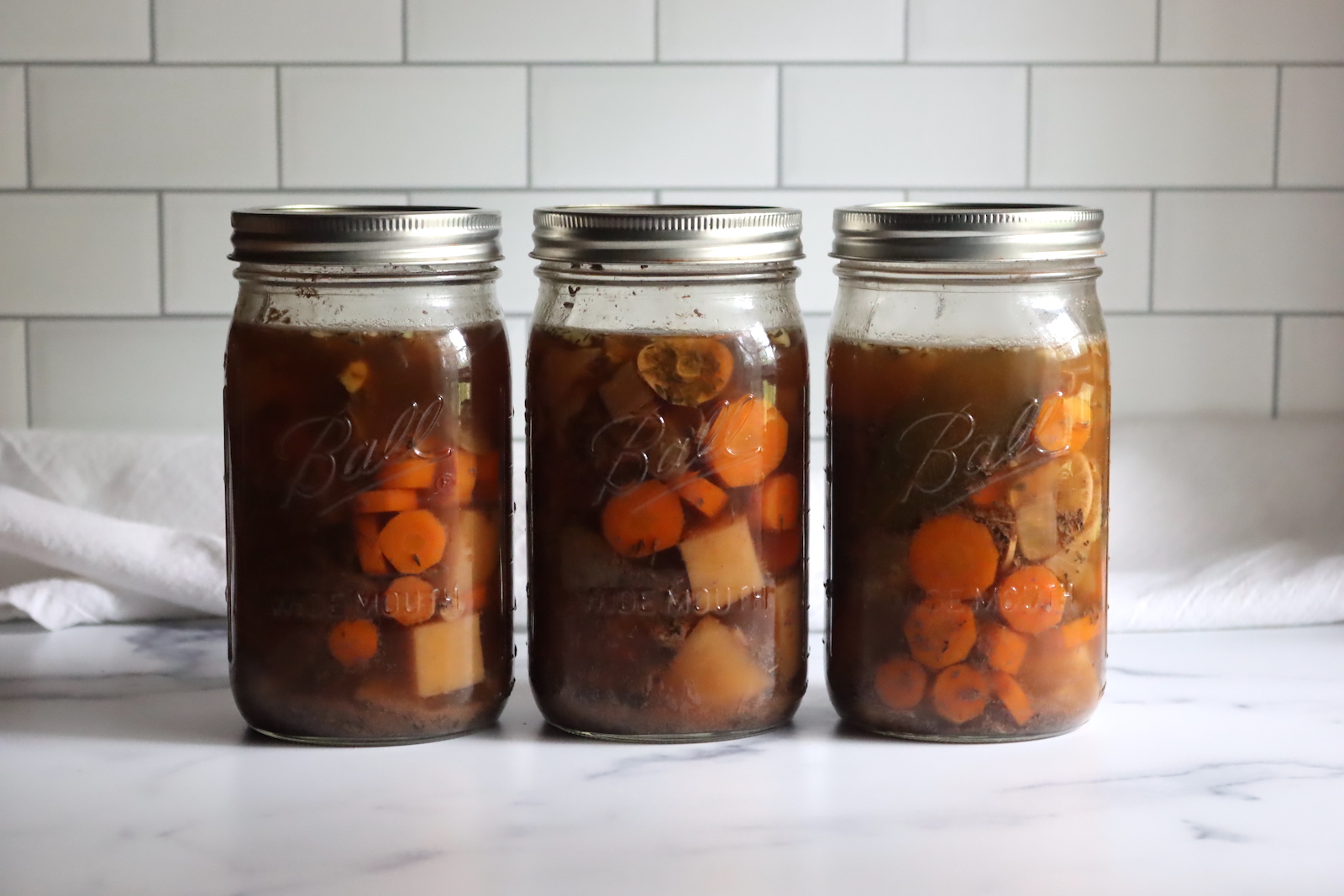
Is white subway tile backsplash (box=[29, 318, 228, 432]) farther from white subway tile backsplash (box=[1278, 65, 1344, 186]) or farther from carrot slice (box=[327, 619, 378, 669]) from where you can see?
white subway tile backsplash (box=[1278, 65, 1344, 186])

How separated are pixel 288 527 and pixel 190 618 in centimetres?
35

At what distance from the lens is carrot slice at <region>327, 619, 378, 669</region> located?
0.76 metres

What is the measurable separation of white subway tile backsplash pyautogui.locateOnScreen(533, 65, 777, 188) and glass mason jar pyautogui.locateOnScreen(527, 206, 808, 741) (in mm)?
411

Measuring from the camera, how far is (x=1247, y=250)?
1.24m

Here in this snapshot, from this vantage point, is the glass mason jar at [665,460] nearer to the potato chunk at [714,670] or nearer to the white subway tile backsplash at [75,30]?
the potato chunk at [714,670]

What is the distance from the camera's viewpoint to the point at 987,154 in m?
1.21

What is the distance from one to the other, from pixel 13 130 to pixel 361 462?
615 millimetres

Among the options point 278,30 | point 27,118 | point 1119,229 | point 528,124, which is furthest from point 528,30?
point 1119,229

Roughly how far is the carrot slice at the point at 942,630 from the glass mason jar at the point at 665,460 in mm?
71

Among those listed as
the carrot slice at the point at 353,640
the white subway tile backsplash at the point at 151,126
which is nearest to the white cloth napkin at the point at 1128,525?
the white subway tile backsplash at the point at 151,126

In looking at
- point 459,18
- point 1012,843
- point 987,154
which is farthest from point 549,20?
point 1012,843

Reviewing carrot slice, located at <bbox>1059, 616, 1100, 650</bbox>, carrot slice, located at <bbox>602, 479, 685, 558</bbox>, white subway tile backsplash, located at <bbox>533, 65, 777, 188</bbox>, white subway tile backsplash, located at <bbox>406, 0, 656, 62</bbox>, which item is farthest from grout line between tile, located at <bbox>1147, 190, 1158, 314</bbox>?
carrot slice, located at <bbox>602, 479, 685, 558</bbox>

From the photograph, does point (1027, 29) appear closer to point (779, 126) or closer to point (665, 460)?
point (779, 126)

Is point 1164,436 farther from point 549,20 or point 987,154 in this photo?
point 549,20
